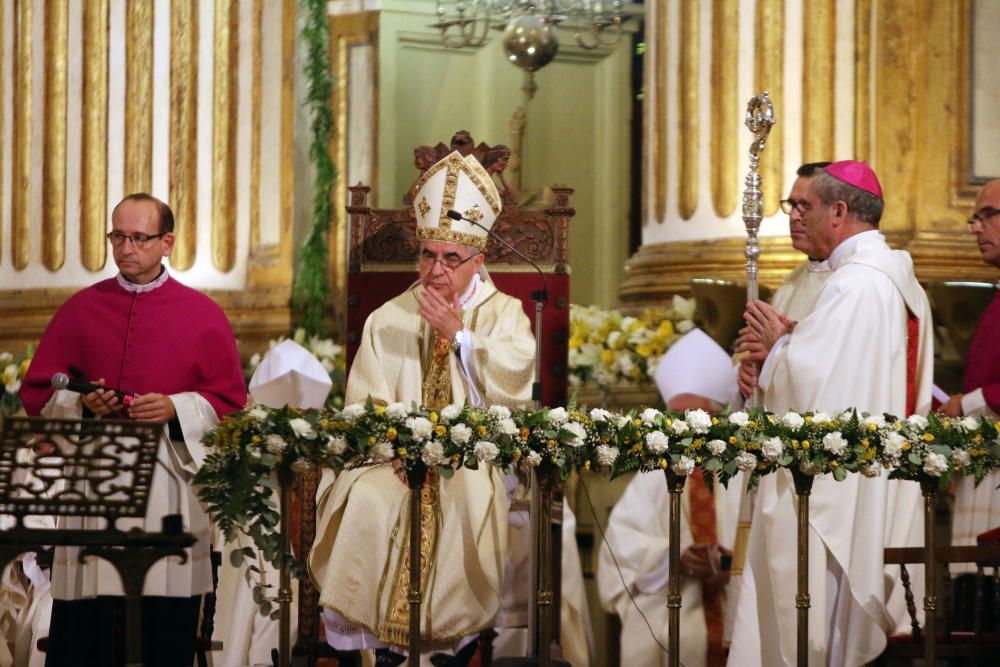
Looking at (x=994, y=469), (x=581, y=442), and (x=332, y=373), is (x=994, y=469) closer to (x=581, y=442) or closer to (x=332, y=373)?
(x=581, y=442)

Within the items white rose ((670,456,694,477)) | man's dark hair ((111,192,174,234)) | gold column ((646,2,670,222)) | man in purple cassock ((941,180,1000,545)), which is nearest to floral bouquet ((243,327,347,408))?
gold column ((646,2,670,222))

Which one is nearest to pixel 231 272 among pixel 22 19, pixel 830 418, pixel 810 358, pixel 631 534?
pixel 22 19

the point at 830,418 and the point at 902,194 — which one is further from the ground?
the point at 902,194

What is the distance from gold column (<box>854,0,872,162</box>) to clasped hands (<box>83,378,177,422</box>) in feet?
12.2

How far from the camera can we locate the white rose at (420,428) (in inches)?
172

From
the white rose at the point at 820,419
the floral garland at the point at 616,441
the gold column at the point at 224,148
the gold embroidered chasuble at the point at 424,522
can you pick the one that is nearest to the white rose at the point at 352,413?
the floral garland at the point at 616,441

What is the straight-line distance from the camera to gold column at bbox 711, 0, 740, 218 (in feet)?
24.6

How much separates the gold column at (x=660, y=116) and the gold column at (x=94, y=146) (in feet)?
9.27

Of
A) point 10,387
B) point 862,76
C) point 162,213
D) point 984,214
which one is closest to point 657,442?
point 162,213

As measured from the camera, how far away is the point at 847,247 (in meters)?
5.52

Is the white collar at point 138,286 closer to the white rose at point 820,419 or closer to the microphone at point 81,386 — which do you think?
the microphone at point 81,386

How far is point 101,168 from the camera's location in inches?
329

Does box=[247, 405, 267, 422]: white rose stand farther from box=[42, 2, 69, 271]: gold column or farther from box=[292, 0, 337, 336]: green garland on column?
box=[42, 2, 69, 271]: gold column

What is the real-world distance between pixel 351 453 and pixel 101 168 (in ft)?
14.7
